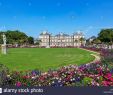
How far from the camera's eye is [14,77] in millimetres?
8789

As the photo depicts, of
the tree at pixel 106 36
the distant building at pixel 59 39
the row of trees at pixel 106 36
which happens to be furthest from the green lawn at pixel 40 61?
the distant building at pixel 59 39

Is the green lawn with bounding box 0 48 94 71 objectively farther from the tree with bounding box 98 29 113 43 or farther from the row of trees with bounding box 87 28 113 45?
the tree with bounding box 98 29 113 43

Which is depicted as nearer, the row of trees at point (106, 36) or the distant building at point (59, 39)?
the row of trees at point (106, 36)

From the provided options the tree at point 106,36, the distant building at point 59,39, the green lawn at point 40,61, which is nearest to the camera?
the green lawn at point 40,61

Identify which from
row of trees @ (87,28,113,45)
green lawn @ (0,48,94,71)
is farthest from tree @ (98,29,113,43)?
green lawn @ (0,48,94,71)

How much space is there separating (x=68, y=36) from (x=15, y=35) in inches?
1776

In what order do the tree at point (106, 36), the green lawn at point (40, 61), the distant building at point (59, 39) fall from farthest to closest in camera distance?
the distant building at point (59, 39) → the tree at point (106, 36) → the green lawn at point (40, 61)

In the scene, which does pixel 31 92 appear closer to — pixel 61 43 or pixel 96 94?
pixel 96 94

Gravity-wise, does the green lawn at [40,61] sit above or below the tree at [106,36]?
below

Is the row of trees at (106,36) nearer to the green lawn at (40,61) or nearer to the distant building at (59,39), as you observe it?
the distant building at (59,39)

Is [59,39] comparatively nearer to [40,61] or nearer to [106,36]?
[106,36]

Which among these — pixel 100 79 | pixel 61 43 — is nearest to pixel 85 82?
pixel 100 79

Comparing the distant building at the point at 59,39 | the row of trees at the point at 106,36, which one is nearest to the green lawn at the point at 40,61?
the row of trees at the point at 106,36

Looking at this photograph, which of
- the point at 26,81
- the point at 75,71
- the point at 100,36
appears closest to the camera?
the point at 26,81
